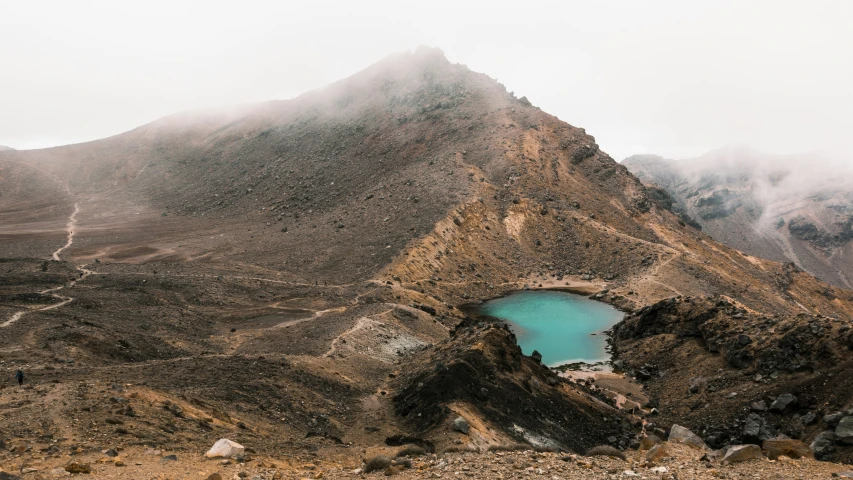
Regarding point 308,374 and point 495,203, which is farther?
point 495,203

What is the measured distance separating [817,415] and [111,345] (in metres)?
39.0

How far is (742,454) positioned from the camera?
2027 cm

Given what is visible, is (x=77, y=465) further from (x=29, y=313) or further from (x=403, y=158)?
(x=403, y=158)

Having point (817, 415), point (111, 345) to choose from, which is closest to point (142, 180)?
point (111, 345)

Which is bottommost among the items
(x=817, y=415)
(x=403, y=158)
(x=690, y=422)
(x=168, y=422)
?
(x=690, y=422)

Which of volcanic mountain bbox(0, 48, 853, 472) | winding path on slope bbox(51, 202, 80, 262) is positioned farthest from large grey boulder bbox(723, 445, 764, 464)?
winding path on slope bbox(51, 202, 80, 262)

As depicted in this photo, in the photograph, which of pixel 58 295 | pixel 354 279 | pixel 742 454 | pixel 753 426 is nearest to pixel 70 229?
pixel 58 295

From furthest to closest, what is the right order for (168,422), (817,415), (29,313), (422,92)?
(422,92) → (29,313) → (817,415) → (168,422)

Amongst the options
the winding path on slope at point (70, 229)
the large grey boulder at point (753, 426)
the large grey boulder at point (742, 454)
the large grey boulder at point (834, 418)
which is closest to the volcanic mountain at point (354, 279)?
the winding path on slope at point (70, 229)

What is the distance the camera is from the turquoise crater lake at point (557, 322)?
5228 cm

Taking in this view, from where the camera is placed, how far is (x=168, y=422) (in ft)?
69.2

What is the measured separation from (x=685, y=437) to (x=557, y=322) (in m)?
31.1

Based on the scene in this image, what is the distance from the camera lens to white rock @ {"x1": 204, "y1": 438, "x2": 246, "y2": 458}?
18.6 meters

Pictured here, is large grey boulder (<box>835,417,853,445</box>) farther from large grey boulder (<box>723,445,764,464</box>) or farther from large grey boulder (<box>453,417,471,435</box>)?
large grey boulder (<box>453,417,471,435</box>)
